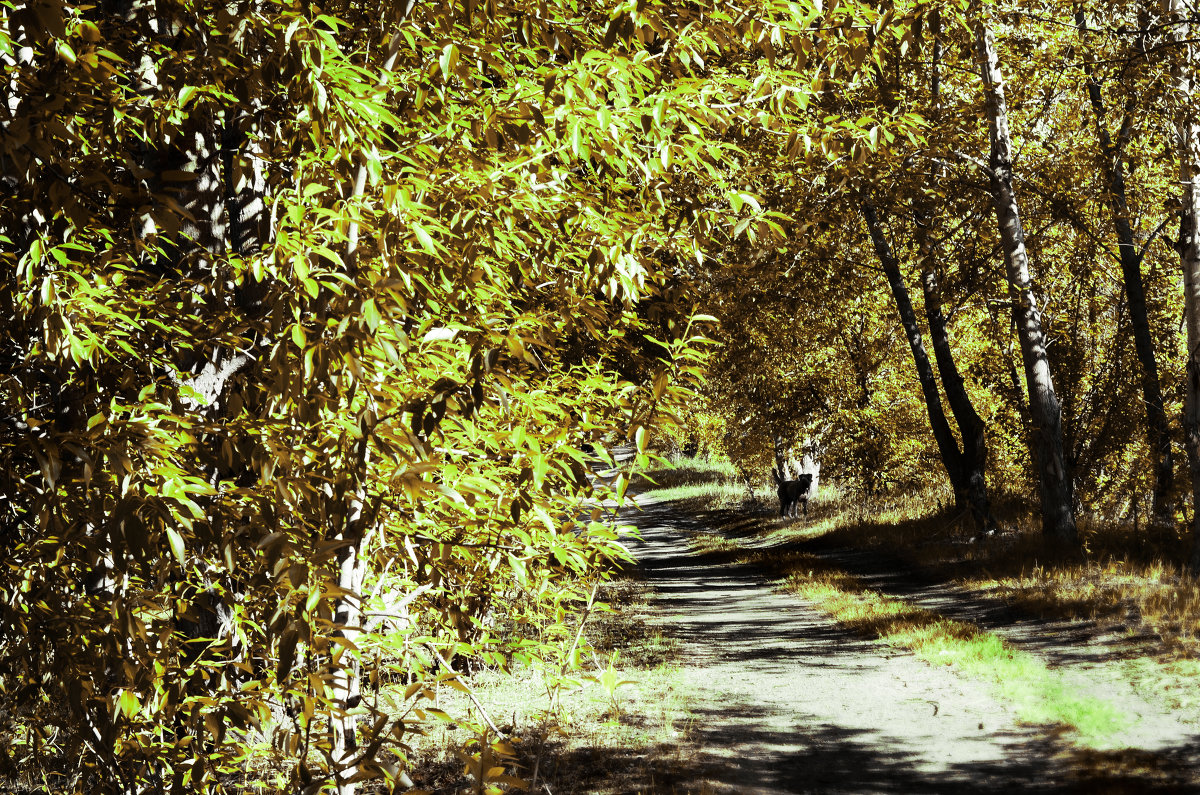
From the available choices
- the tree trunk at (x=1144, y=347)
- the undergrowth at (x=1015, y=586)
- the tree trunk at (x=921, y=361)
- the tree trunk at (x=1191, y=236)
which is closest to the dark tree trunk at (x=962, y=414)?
the tree trunk at (x=921, y=361)

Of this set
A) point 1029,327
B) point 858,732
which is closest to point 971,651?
point 858,732

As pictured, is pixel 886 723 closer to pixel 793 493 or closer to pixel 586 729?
pixel 586 729

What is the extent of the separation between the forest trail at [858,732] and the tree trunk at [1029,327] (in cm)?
411

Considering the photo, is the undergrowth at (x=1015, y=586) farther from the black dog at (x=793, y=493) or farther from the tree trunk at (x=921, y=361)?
the black dog at (x=793, y=493)

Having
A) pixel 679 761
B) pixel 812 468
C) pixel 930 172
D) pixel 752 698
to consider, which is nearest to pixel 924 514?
pixel 812 468

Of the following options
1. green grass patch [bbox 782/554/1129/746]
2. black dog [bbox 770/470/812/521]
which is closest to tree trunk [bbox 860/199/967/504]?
green grass patch [bbox 782/554/1129/746]

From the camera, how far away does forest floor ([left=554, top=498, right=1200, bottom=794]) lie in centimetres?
613

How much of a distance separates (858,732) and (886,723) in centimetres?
30

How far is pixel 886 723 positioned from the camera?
290 inches

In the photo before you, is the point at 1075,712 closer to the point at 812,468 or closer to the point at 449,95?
the point at 449,95

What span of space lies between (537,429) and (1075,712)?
567cm

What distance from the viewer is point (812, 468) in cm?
2436

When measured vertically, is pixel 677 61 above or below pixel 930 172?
below

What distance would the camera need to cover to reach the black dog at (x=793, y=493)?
23.1 meters
